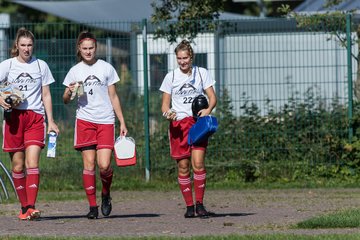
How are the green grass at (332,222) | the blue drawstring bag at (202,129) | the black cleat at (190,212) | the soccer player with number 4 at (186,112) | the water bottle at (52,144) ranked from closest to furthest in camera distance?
the green grass at (332,222) < the blue drawstring bag at (202,129) < the water bottle at (52,144) < the soccer player with number 4 at (186,112) < the black cleat at (190,212)

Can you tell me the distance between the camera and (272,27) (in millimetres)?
16766

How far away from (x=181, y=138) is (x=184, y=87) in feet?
1.82

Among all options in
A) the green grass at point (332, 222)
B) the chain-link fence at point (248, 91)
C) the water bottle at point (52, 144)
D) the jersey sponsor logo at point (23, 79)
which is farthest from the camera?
the chain-link fence at point (248, 91)

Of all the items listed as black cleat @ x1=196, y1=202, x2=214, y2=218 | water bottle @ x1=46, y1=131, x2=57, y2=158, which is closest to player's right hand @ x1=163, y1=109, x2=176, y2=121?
black cleat @ x1=196, y1=202, x2=214, y2=218

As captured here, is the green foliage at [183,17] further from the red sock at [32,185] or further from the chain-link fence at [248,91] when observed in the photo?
the red sock at [32,185]

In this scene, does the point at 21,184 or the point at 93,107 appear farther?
the point at 21,184

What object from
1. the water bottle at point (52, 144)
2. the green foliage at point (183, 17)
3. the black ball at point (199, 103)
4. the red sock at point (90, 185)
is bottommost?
the red sock at point (90, 185)

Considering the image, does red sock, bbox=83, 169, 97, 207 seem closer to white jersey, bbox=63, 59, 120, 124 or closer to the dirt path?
the dirt path

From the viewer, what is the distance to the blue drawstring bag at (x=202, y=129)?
11.5 m

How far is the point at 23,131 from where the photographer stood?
11.8 metres

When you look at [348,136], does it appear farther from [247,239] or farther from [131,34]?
[247,239]

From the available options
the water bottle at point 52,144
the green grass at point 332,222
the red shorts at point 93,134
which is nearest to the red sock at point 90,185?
the red shorts at point 93,134

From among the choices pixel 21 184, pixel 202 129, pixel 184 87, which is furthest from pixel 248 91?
pixel 21 184

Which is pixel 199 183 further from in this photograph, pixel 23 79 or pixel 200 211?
pixel 23 79
